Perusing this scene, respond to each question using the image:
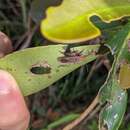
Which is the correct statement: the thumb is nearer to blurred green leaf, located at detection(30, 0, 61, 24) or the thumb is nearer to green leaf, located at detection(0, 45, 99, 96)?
green leaf, located at detection(0, 45, 99, 96)

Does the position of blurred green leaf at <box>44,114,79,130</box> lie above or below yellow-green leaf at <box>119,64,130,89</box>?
below

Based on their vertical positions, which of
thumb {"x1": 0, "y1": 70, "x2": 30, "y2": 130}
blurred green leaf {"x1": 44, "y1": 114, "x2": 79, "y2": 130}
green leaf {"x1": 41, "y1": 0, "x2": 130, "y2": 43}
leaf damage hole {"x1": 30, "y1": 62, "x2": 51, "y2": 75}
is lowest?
blurred green leaf {"x1": 44, "y1": 114, "x2": 79, "y2": 130}

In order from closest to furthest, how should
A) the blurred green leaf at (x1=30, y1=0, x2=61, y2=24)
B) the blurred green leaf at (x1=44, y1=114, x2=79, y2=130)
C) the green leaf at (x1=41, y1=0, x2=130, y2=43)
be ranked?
the green leaf at (x1=41, y1=0, x2=130, y2=43)
the blurred green leaf at (x1=30, y1=0, x2=61, y2=24)
the blurred green leaf at (x1=44, y1=114, x2=79, y2=130)

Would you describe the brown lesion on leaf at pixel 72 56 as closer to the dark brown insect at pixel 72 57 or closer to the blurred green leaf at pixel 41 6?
the dark brown insect at pixel 72 57

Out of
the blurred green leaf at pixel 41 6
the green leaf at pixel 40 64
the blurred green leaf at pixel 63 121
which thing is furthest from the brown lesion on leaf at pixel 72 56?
the blurred green leaf at pixel 63 121

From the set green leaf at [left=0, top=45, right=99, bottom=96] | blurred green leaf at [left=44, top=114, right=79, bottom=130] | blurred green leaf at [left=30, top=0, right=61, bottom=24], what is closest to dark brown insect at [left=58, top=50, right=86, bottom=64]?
green leaf at [left=0, top=45, right=99, bottom=96]

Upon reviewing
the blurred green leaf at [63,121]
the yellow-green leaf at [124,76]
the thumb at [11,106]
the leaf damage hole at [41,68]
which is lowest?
the blurred green leaf at [63,121]
